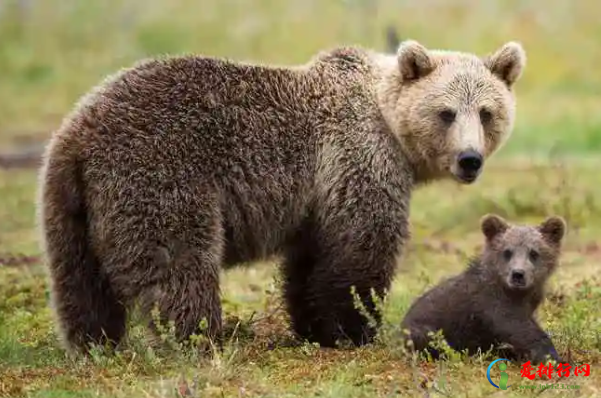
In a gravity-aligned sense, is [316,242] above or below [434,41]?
below

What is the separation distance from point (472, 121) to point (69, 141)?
287 centimetres

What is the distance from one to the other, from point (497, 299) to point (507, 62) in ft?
6.77

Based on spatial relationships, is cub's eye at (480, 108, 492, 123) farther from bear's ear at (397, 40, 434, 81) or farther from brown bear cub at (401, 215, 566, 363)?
brown bear cub at (401, 215, 566, 363)

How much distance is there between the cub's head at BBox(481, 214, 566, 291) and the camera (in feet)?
24.3

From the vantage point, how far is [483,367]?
7.05m

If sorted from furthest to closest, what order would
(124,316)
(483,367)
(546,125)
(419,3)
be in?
1. (419,3)
2. (546,125)
3. (124,316)
4. (483,367)

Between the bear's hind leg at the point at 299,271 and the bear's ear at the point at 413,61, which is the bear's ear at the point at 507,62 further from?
the bear's hind leg at the point at 299,271

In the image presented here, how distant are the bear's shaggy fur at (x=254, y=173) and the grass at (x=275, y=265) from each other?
45 centimetres

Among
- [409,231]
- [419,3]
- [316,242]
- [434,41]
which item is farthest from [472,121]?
[419,3]

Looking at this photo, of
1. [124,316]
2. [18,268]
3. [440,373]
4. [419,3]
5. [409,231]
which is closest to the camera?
[440,373]

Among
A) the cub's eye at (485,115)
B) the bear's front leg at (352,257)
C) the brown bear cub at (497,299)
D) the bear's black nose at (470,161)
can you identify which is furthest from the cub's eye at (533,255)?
the cub's eye at (485,115)

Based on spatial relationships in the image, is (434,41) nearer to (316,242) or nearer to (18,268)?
(18,268)

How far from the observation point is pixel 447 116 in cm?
832

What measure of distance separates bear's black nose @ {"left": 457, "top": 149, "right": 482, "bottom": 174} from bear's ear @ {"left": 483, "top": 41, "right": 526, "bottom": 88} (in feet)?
2.88
